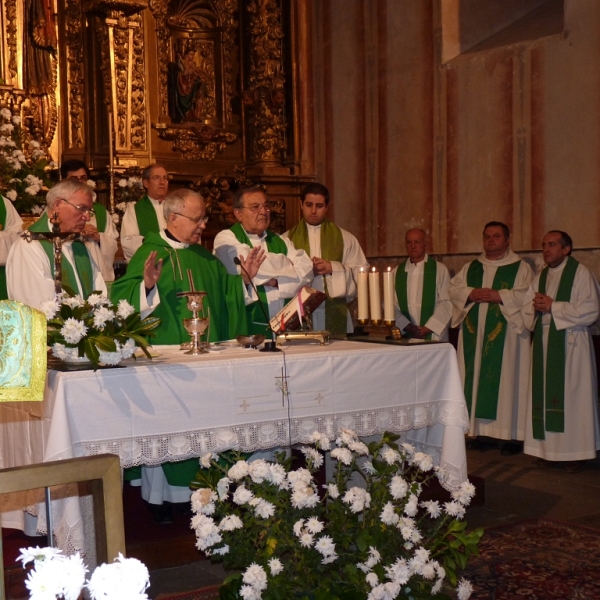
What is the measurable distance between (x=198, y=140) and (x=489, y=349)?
3.87 m

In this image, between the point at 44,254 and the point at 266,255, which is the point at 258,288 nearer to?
the point at 266,255

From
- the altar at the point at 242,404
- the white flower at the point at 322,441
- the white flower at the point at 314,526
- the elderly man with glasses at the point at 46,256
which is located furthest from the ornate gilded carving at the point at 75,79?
the white flower at the point at 314,526

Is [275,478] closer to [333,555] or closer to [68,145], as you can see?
[333,555]

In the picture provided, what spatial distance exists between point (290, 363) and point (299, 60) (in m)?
6.72

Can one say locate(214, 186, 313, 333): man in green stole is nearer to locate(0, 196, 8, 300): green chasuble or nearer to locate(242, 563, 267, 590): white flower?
locate(0, 196, 8, 300): green chasuble

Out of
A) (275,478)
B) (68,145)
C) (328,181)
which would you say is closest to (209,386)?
(275,478)

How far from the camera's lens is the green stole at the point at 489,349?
771 centimetres

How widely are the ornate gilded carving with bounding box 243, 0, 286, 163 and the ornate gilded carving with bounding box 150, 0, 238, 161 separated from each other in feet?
0.71

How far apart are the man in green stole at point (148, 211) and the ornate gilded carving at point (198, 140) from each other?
63.4 inches

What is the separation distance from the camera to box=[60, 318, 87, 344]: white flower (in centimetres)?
374

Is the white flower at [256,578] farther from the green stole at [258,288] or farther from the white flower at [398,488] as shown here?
the green stole at [258,288]

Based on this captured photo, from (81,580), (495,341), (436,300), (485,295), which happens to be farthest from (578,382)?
(81,580)

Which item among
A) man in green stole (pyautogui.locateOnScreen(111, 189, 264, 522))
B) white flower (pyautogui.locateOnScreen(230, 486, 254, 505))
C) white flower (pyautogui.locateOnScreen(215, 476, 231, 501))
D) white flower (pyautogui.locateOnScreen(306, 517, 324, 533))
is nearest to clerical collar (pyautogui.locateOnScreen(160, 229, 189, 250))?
man in green stole (pyautogui.locateOnScreen(111, 189, 264, 522))

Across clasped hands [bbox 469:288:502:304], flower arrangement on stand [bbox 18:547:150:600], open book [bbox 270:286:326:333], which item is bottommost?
clasped hands [bbox 469:288:502:304]
